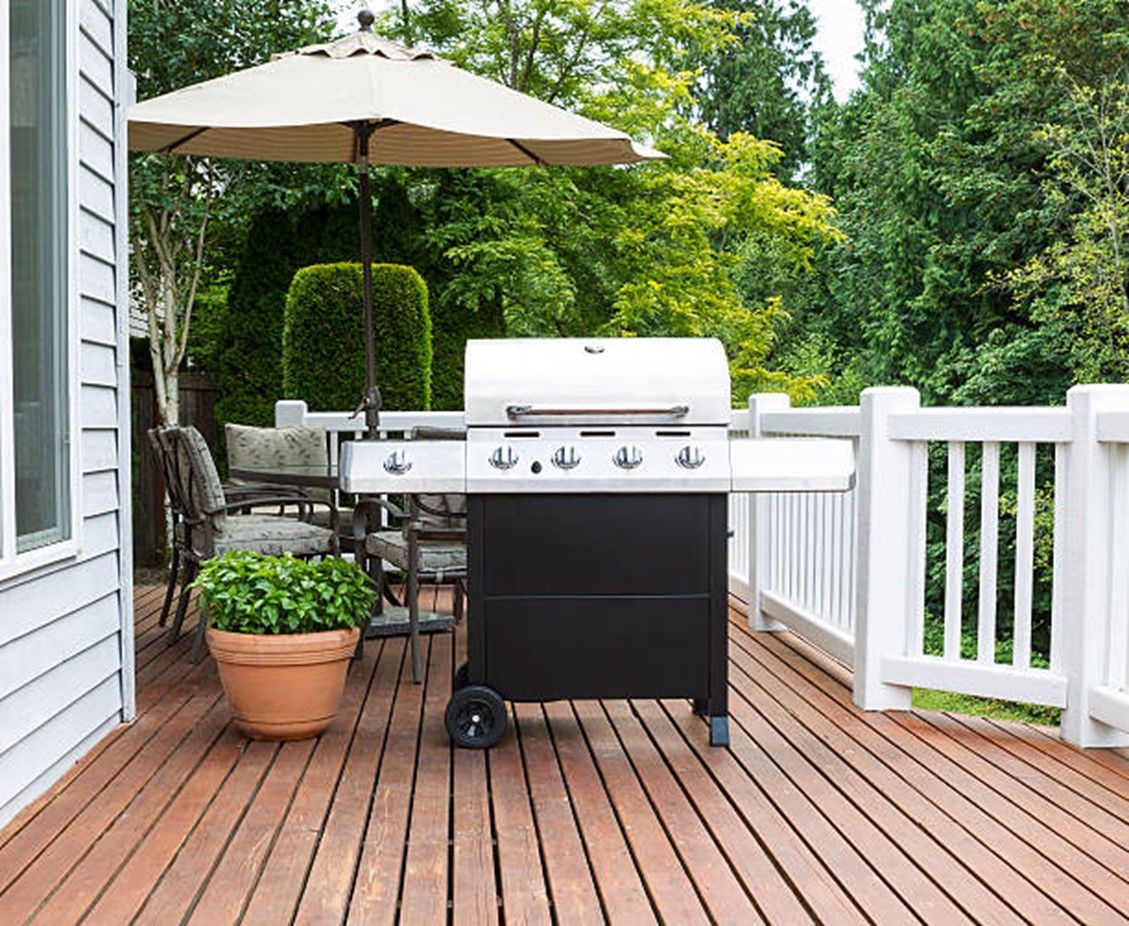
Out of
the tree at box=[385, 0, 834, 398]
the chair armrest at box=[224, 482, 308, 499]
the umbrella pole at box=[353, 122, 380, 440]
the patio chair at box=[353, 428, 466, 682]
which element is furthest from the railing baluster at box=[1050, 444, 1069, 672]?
the tree at box=[385, 0, 834, 398]

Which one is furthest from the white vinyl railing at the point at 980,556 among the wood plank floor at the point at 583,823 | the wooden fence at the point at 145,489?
the wooden fence at the point at 145,489

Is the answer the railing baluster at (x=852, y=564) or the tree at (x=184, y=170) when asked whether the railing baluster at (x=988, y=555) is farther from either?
the tree at (x=184, y=170)

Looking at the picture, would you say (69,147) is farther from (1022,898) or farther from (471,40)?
(471,40)

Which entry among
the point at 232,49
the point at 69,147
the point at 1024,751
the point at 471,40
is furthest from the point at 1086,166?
the point at 69,147

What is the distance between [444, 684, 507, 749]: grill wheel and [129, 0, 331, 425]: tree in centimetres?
606

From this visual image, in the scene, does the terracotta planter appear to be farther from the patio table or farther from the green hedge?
the green hedge

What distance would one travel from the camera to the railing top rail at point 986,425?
3.65m

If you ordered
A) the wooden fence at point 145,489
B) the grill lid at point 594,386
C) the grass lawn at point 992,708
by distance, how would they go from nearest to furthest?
1. the grill lid at point 594,386
2. the wooden fence at point 145,489
3. the grass lawn at point 992,708

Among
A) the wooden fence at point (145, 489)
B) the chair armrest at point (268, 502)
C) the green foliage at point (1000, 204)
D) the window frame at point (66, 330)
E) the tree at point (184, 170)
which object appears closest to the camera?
the window frame at point (66, 330)

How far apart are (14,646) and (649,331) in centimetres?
1090

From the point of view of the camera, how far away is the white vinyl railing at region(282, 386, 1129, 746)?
3.56 metres

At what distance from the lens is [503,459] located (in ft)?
11.8

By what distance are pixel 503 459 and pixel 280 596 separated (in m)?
0.76

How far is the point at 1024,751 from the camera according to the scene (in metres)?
3.71
